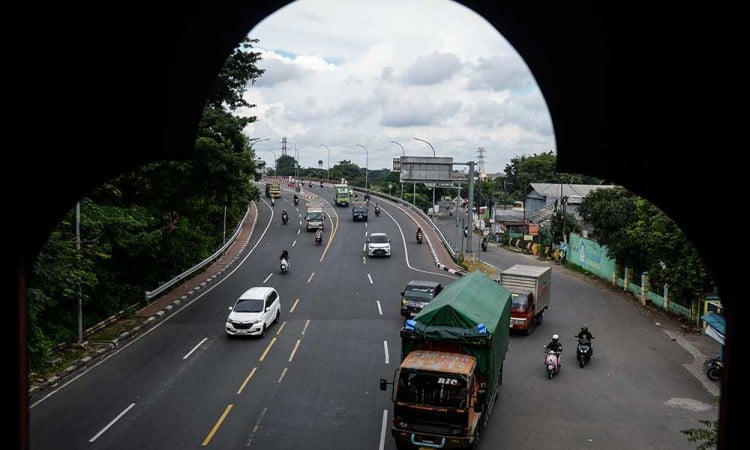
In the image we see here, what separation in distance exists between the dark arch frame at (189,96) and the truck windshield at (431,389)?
765 centimetres

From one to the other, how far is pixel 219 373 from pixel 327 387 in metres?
3.61

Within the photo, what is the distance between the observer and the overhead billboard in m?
50.2

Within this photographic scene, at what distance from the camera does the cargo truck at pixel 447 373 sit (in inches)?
520

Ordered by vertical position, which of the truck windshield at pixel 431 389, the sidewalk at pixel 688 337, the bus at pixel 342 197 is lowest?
the sidewalk at pixel 688 337

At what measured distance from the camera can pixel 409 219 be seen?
2387 inches

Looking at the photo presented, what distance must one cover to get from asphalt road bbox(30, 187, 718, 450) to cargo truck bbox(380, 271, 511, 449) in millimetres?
1580

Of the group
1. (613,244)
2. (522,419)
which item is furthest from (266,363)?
(613,244)

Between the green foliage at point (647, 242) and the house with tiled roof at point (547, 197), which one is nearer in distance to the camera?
the green foliage at point (647, 242)

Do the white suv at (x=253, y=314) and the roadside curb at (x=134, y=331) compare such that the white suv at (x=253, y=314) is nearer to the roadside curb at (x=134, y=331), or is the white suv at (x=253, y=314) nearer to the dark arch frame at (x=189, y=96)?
the roadside curb at (x=134, y=331)

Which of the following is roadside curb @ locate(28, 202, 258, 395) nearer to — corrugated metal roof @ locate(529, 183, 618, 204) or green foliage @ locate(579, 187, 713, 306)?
green foliage @ locate(579, 187, 713, 306)

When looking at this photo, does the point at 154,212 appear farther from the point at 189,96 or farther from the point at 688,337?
the point at 189,96

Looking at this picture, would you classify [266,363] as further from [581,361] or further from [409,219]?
[409,219]

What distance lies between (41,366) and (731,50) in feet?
64.5

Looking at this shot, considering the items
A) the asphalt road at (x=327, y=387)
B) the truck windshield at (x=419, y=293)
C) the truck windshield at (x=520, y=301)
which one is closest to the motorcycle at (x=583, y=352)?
the asphalt road at (x=327, y=387)
